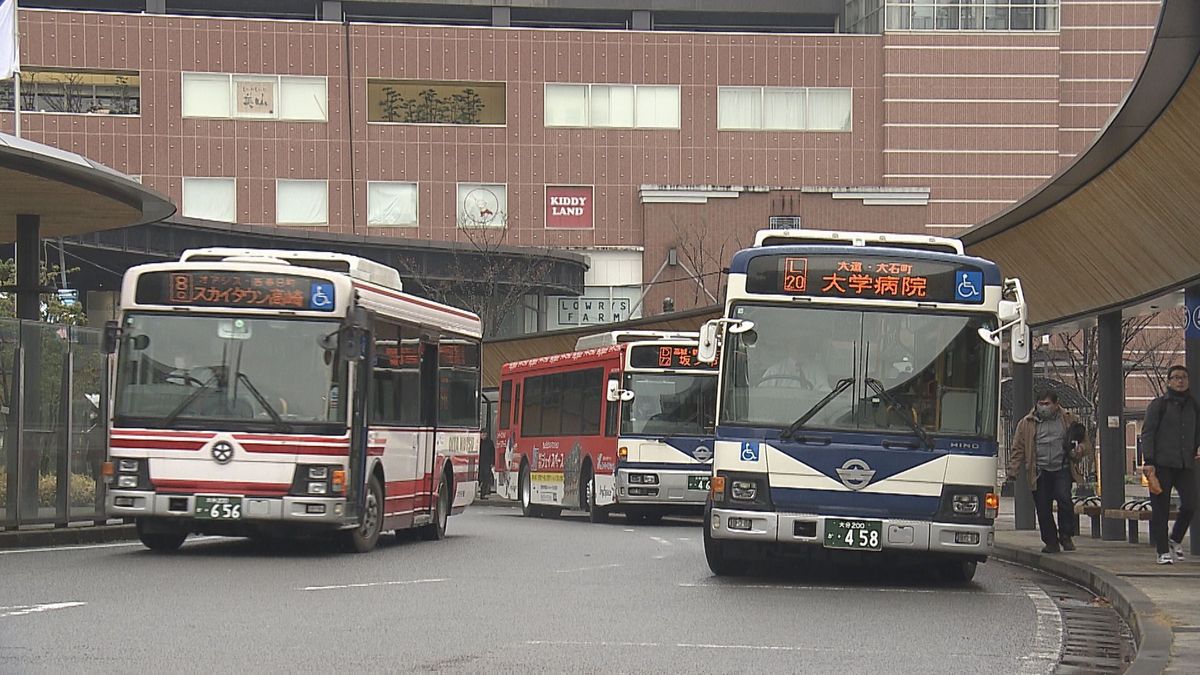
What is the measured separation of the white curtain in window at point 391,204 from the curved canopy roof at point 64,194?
147 feet

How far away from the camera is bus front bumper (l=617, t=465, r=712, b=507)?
29250mm

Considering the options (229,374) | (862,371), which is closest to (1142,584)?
(862,371)

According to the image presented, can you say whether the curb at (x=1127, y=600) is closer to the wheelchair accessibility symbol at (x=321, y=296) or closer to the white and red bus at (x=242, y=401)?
the white and red bus at (x=242, y=401)

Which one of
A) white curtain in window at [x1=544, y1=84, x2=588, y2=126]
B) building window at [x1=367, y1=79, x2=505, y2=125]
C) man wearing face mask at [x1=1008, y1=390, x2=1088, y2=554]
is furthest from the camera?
white curtain in window at [x1=544, y1=84, x2=588, y2=126]

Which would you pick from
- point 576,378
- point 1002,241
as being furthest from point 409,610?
point 576,378

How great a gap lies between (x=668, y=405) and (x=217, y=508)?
12.3 meters

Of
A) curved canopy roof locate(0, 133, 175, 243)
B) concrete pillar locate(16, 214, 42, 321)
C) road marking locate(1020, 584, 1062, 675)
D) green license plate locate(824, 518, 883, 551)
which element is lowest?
road marking locate(1020, 584, 1062, 675)

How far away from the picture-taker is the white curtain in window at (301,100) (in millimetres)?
72938

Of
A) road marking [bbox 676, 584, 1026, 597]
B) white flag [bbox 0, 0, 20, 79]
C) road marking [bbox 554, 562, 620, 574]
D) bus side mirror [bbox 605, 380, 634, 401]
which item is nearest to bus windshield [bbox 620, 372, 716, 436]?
bus side mirror [bbox 605, 380, 634, 401]

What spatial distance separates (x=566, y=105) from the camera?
74.9 metres

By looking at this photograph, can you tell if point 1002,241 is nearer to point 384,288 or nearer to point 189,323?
point 384,288

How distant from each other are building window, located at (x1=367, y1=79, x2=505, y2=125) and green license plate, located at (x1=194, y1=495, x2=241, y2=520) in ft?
186

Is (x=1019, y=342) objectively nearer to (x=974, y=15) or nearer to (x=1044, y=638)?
(x=1044, y=638)

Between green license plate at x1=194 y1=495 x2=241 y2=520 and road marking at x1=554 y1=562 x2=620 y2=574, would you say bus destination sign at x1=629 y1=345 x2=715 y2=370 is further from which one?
green license plate at x1=194 y1=495 x2=241 y2=520
